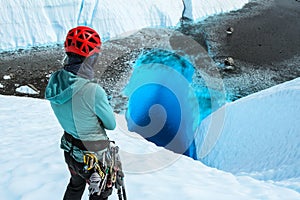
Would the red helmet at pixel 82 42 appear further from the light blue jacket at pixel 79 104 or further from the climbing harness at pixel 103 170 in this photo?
the climbing harness at pixel 103 170

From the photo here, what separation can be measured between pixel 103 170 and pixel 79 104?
59cm

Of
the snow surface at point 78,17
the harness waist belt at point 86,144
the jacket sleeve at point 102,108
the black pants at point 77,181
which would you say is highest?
the snow surface at point 78,17

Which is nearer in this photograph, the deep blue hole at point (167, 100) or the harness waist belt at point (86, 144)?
the harness waist belt at point (86, 144)

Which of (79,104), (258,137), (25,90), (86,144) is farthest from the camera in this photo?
(25,90)

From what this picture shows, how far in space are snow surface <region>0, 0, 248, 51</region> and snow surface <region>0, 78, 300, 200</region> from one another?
24.2 ft

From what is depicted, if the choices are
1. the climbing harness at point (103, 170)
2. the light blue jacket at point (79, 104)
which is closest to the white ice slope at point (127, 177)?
the climbing harness at point (103, 170)

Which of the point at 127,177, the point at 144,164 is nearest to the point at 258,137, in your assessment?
the point at 144,164

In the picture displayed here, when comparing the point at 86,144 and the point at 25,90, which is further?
the point at 25,90

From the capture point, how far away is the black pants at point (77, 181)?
8.18ft

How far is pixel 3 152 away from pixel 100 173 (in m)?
2.71

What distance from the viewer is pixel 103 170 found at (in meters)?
2.53

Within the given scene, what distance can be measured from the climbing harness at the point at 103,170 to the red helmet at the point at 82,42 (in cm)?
75

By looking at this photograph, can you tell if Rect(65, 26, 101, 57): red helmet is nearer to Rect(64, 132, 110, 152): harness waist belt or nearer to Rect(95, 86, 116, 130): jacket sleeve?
Rect(95, 86, 116, 130): jacket sleeve

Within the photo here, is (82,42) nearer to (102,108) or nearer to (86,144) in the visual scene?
(102,108)
